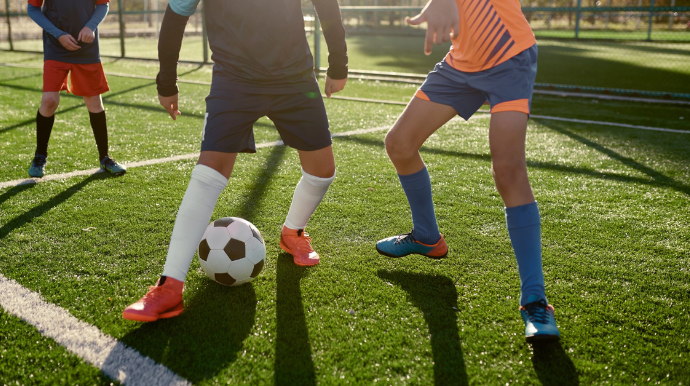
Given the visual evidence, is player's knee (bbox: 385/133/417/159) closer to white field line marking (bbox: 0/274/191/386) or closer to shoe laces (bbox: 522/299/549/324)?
shoe laces (bbox: 522/299/549/324)

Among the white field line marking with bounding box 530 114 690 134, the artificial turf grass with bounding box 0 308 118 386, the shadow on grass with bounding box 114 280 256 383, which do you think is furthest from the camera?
the white field line marking with bounding box 530 114 690 134

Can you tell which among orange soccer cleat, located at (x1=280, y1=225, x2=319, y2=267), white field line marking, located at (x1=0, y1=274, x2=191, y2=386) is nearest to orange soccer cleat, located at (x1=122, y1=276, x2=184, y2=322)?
white field line marking, located at (x1=0, y1=274, x2=191, y2=386)

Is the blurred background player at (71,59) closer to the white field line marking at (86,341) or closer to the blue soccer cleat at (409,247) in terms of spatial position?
the white field line marking at (86,341)

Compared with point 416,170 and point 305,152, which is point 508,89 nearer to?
point 416,170

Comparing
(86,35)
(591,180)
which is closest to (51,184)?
(86,35)

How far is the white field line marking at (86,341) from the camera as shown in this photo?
1743 mm

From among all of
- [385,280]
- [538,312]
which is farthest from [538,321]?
[385,280]

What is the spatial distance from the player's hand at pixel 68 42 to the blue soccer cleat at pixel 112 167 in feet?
2.81

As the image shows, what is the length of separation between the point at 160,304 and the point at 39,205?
6.14 feet

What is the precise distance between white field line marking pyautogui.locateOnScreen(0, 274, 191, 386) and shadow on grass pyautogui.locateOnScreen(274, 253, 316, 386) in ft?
1.09

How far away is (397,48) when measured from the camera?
20.0 meters

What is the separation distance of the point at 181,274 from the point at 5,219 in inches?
66.5

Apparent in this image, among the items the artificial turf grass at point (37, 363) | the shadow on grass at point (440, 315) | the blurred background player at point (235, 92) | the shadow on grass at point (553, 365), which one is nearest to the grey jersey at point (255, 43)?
the blurred background player at point (235, 92)

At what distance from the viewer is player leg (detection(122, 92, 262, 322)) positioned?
207 cm
